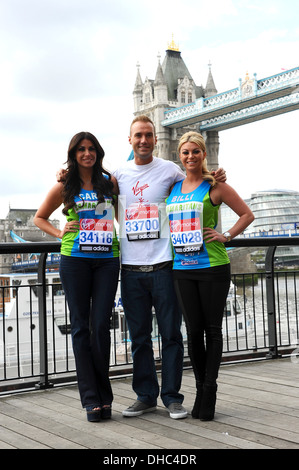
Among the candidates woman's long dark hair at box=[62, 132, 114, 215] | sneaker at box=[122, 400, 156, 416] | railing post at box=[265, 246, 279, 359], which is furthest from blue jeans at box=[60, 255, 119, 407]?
railing post at box=[265, 246, 279, 359]

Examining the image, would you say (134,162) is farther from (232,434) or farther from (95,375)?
(232,434)

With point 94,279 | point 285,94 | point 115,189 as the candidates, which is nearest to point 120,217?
point 115,189

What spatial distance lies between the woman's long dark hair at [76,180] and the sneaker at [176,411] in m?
1.12

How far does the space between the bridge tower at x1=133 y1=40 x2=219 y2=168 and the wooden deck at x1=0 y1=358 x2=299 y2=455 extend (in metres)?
68.7

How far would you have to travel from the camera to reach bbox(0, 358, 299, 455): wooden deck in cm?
266

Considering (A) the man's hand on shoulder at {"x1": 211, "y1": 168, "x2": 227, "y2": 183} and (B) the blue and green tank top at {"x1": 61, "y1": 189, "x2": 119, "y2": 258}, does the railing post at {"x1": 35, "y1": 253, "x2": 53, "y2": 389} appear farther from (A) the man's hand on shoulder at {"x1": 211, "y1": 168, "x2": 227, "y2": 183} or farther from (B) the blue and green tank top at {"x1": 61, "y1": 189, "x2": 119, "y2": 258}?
Result: (A) the man's hand on shoulder at {"x1": 211, "y1": 168, "x2": 227, "y2": 183}

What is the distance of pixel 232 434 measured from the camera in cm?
277

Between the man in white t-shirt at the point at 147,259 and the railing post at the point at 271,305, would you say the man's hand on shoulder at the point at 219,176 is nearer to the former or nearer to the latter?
the man in white t-shirt at the point at 147,259

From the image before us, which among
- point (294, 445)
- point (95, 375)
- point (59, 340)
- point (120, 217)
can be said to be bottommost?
point (59, 340)

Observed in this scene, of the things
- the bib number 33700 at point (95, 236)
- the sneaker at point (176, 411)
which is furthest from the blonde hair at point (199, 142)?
the sneaker at point (176, 411)

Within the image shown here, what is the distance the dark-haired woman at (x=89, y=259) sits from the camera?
9.88 feet

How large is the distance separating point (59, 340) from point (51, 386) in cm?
1676

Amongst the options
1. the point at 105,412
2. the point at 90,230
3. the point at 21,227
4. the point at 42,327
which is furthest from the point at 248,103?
the point at 105,412

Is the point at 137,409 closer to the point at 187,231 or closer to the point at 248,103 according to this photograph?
the point at 187,231
